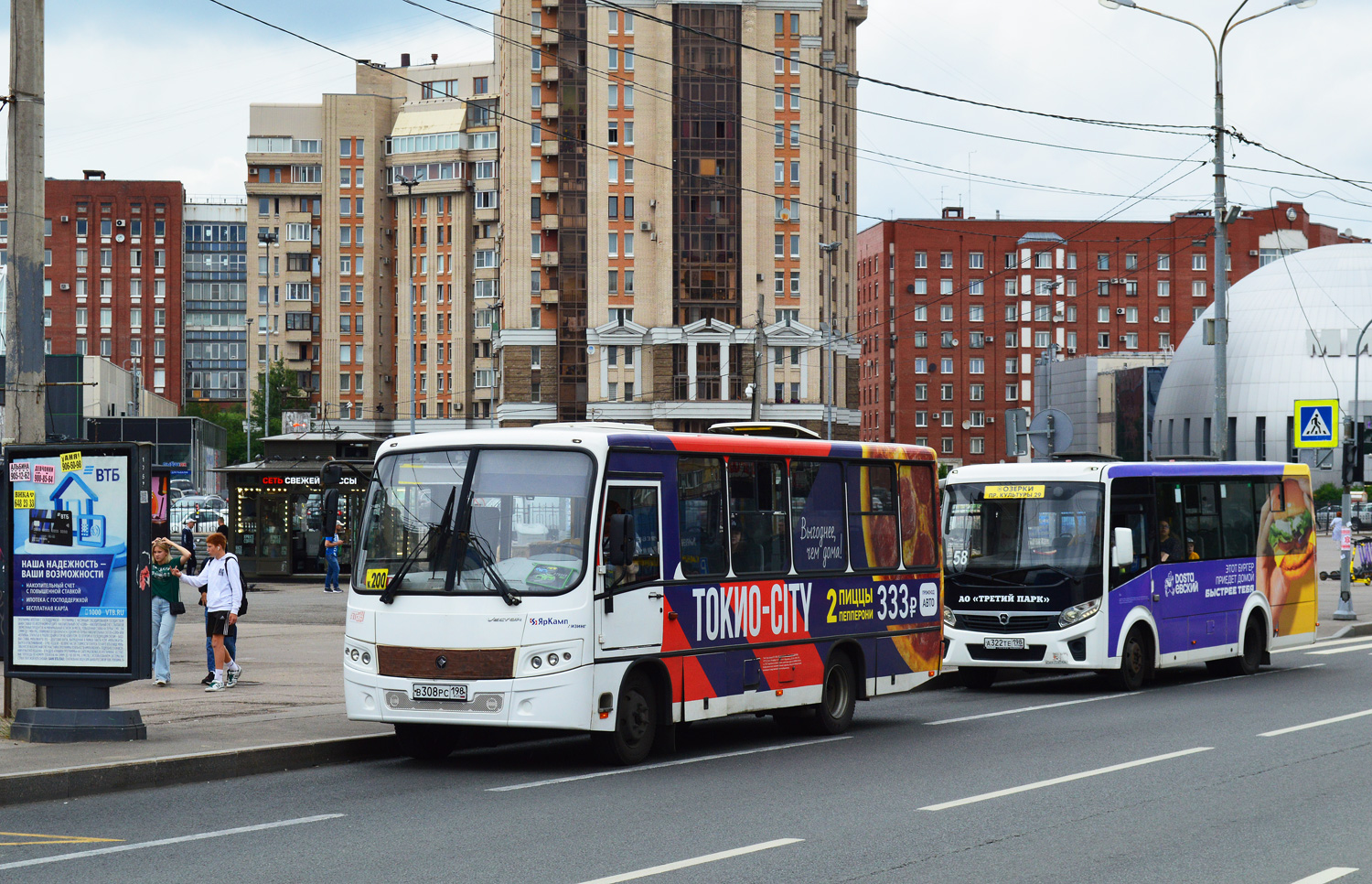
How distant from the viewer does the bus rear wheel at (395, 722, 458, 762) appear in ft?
43.5

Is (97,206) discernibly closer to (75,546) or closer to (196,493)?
(196,493)

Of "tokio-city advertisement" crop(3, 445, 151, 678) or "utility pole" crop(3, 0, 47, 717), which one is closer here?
"tokio-city advertisement" crop(3, 445, 151, 678)

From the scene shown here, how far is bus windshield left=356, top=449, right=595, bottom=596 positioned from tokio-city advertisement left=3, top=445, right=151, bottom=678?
1769mm

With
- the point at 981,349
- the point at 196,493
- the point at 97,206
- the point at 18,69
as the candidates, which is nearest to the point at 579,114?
the point at 196,493

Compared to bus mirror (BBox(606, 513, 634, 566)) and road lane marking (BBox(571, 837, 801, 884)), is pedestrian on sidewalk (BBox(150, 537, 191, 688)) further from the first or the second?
road lane marking (BBox(571, 837, 801, 884))

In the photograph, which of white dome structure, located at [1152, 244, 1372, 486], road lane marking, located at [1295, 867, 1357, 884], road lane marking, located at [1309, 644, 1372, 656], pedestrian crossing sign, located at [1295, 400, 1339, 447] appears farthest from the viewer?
white dome structure, located at [1152, 244, 1372, 486]

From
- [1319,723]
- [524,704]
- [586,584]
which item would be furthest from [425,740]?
[1319,723]

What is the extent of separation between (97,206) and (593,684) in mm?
150905

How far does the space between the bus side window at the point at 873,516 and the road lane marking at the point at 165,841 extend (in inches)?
261

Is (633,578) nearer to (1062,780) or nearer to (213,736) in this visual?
(1062,780)

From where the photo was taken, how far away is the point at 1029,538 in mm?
19484

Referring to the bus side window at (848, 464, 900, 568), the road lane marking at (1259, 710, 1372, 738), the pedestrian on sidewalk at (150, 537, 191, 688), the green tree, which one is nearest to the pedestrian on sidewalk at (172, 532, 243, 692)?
the pedestrian on sidewalk at (150, 537, 191, 688)

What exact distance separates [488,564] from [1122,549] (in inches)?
377

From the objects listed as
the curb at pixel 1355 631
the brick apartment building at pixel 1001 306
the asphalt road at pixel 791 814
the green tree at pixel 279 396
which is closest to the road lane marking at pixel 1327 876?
the asphalt road at pixel 791 814
